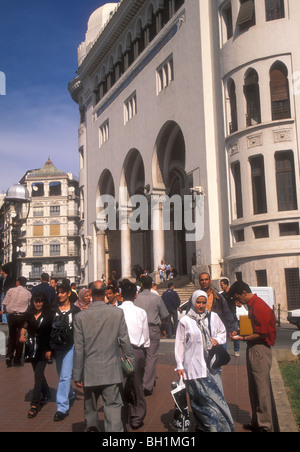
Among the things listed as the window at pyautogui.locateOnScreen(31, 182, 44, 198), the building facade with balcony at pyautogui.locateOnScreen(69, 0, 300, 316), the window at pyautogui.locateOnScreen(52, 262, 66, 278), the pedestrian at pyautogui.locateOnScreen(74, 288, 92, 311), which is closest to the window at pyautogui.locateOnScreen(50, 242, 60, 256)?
the window at pyautogui.locateOnScreen(52, 262, 66, 278)

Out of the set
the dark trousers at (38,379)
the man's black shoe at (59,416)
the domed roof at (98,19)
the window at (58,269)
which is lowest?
the man's black shoe at (59,416)

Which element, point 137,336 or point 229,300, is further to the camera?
point 229,300

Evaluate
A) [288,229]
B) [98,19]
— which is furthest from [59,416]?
[98,19]

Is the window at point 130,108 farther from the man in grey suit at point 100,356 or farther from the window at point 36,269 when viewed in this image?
the window at point 36,269

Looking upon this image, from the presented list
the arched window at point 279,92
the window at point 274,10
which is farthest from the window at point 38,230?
the window at point 274,10

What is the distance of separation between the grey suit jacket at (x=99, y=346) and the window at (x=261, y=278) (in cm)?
1622

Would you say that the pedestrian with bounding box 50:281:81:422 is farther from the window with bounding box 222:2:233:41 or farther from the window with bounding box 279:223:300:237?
the window with bounding box 222:2:233:41

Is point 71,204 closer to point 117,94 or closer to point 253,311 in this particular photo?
point 117,94

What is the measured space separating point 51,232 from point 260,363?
70987 mm

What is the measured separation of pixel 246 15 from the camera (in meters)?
22.6

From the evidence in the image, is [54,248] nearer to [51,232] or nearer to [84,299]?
[51,232]

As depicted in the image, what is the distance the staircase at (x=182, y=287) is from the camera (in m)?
24.7

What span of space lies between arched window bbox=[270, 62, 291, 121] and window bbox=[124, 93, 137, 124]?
1387 centimetres

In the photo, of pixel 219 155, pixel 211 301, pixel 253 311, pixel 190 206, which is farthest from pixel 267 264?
pixel 253 311
